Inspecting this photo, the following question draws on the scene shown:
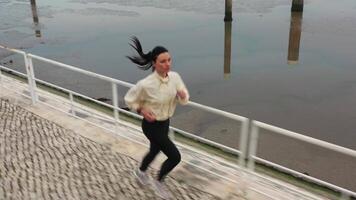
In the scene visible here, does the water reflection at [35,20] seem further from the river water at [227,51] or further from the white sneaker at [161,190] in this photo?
the white sneaker at [161,190]

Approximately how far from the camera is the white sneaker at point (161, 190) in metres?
4.31

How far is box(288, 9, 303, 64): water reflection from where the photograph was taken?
47.4ft

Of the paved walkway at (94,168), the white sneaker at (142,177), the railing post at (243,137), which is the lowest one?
the paved walkway at (94,168)

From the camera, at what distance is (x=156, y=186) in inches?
172

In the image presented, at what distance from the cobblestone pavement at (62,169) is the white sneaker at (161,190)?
3.0 inches

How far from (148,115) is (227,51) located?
465 inches

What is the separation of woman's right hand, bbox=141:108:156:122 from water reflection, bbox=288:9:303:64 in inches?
438

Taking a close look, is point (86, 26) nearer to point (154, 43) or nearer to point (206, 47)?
point (154, 43)

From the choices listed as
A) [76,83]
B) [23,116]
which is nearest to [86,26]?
[76,83]

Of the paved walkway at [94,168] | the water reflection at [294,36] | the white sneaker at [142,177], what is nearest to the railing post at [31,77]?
the paved walkway at [94,168]

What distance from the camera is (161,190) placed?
432 cm

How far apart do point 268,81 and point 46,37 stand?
11.3m

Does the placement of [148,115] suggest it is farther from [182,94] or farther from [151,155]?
[151,155]

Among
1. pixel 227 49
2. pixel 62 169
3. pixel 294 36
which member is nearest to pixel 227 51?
pixel 227 49
